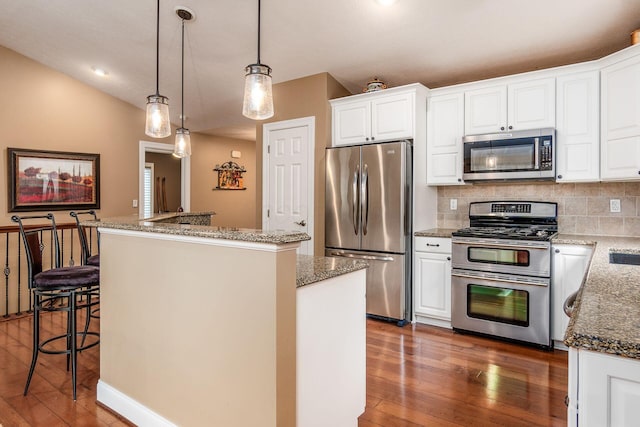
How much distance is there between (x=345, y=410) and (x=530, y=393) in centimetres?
128

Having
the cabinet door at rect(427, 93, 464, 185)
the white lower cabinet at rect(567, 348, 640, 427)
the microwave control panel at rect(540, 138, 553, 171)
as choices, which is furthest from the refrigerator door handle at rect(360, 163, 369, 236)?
the white lower cabinet at rect(567, 348, 640, 427)

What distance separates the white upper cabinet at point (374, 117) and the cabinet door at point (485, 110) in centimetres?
50

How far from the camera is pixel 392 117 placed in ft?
12.5

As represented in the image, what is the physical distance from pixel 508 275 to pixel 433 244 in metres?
0.69

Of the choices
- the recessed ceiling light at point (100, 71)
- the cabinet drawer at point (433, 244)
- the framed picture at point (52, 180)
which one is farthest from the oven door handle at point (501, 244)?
the framed picture at point (52, 180)

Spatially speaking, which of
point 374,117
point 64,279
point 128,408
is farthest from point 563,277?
point 64,279

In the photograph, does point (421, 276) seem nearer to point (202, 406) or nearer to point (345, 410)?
point (345, 410)

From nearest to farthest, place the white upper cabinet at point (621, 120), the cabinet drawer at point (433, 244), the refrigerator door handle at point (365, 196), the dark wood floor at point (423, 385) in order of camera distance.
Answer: the dark wood floor at point (423, 385) < the white upper cabinet at point (621, 120) < the cabinet drawer at point (433, 244) < the refrigerator door handle at point (365, 196)

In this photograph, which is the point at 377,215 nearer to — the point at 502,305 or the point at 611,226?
the point at 502,305

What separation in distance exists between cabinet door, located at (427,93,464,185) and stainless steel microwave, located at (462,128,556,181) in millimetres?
134

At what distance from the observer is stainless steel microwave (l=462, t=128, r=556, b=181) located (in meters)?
3.20

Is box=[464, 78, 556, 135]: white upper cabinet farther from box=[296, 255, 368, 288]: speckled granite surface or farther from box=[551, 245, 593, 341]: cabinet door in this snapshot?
box=[296, 255, 368, 288]: speckled granite surface

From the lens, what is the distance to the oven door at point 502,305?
305 centimetres

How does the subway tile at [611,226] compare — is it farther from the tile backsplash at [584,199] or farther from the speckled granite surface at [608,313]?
the speckled granite surface at [608,313]
